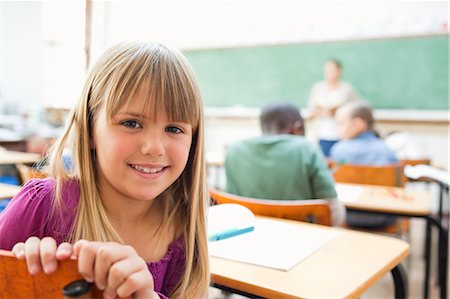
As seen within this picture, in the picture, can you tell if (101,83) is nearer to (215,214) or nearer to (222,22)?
(215,214)

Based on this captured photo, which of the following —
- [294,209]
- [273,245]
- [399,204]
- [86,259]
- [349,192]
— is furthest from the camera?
[349,192]

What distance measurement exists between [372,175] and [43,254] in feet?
8.03

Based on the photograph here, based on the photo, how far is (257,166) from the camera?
7.42 ft

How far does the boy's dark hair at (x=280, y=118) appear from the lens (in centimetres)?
251

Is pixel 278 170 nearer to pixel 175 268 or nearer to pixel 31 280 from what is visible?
pixel 175 268

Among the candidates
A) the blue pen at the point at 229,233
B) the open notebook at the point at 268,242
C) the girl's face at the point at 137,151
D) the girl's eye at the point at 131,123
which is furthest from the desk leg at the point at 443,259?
the girl's eye at the point at 131,123

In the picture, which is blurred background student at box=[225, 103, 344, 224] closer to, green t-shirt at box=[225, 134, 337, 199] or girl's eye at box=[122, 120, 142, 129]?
green t-shirt at box=[225, 134, 337, 199]

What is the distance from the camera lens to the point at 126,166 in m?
1.03

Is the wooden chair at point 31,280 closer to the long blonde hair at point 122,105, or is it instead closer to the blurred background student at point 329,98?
the long blonde hair at point 122,105

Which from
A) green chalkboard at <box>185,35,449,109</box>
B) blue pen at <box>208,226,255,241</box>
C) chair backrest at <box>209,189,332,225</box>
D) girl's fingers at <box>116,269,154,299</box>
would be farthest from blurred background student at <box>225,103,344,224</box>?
green chalkboard at <box>185,35,449,109</box>

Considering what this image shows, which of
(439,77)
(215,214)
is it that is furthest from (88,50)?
(439,77)

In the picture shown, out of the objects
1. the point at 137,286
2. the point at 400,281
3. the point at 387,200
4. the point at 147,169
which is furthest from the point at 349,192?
the point at 137,286

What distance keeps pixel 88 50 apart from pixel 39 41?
461 centimetres

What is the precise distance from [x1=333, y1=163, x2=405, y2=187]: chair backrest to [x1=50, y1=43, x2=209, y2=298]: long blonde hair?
73.2 inches
